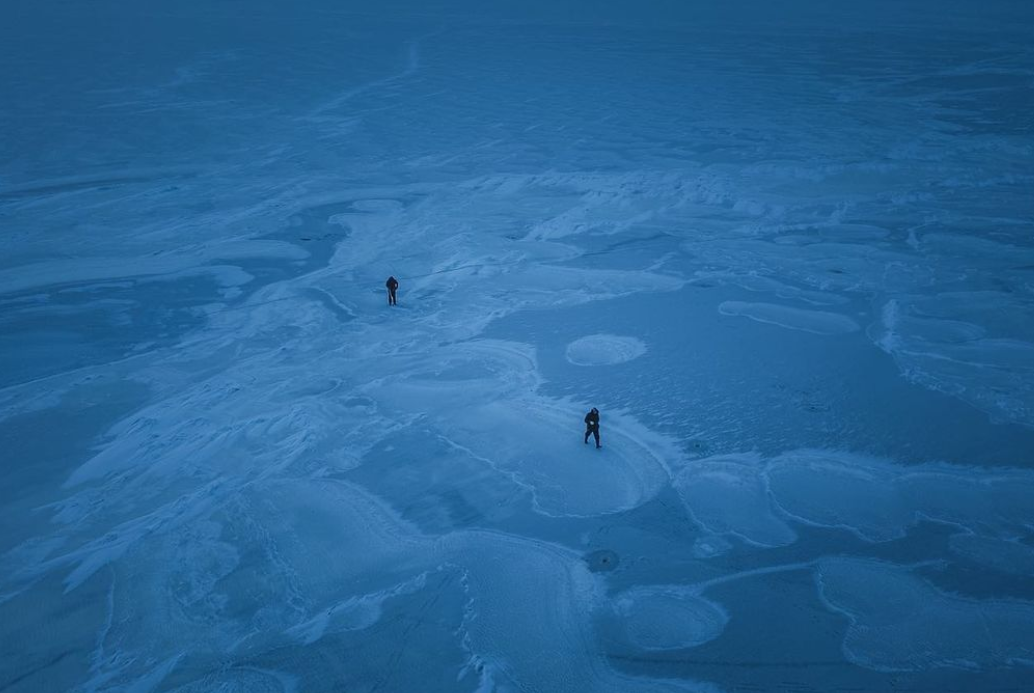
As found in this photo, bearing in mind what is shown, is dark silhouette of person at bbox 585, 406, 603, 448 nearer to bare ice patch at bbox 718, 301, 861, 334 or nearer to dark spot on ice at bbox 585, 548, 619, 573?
dark spot on ice at bbox 585, 548, 619, 573

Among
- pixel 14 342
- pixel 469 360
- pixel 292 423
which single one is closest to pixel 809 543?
pixel 469 360

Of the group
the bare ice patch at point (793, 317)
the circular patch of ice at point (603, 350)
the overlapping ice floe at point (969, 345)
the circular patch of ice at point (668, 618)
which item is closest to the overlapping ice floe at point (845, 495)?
the circular patch of ice at point (668, 618)

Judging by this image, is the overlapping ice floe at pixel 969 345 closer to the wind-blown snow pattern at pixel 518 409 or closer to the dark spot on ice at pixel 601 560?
the wind-blown snow pattern at pixel 518 409

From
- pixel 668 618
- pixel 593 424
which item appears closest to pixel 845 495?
pixel 668 618

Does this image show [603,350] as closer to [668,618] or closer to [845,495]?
[845,495]

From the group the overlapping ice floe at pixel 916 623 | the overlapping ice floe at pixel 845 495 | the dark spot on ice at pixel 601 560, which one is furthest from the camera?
the overlapping ice floe at pixel 845 495
